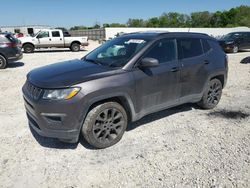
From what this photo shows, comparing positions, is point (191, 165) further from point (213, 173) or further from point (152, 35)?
point (152, 35)

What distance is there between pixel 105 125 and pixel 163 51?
1.71m

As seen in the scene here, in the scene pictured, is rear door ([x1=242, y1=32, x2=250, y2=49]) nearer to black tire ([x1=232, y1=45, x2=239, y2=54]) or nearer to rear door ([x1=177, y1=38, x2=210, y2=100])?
black tire ([x1=232, y1=45, x2=239, y2=54])

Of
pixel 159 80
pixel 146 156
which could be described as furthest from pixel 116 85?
pixel 146 156

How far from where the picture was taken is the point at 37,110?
3.29m

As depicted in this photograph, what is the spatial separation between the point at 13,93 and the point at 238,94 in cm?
647

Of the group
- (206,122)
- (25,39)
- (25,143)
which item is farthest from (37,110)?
(25,39)

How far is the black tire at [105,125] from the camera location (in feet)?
11.4

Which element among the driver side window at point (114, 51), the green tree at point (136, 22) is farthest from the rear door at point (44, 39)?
the green tree at point (136, 22)

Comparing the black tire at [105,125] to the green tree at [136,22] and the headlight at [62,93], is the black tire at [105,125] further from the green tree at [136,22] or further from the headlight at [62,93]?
the green tree at [136,22]

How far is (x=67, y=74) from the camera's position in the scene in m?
3.53

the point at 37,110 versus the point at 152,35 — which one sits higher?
the point at 152,35

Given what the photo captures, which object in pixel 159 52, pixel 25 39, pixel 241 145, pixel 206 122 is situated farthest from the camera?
pixel 25 39

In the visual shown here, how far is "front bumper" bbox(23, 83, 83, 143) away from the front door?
3.55 ft

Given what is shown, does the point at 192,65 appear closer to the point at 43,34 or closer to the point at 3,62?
the point at 3,62
